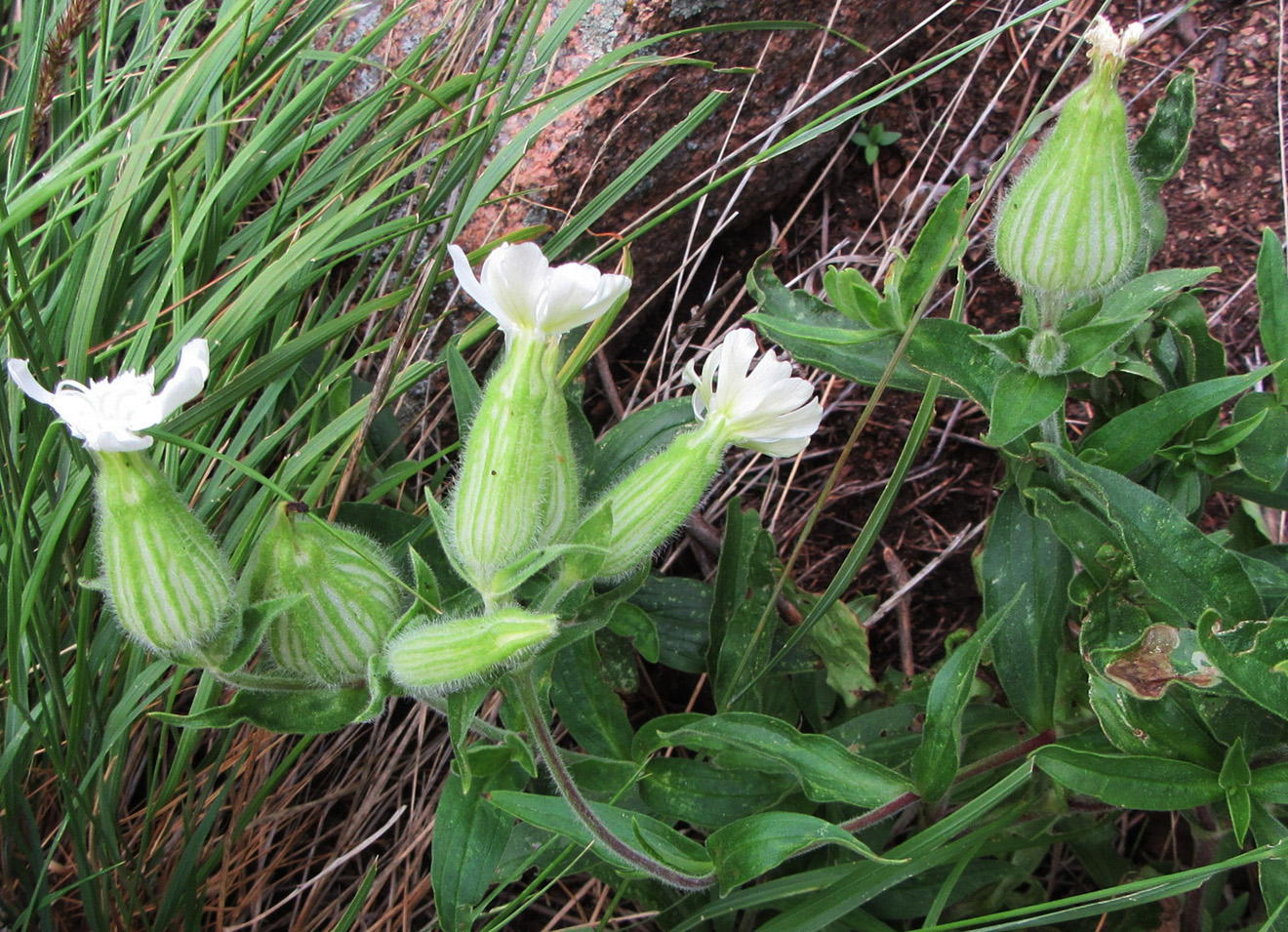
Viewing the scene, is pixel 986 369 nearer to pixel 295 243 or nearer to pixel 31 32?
pixel 295 243

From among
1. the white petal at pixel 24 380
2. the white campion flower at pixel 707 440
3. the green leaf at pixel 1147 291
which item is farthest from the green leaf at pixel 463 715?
the green leaf at pixel 1147 291

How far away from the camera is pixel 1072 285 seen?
1.67 metres

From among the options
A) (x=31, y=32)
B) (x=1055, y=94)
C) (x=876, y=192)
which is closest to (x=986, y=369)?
(x=876, y=192)

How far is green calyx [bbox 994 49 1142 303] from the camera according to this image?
1.58 metres

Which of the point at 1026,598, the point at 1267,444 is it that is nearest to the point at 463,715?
the point at 1026,598

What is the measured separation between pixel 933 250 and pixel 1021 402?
302 mm

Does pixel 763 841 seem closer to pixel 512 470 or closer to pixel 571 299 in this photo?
pixel 512 470

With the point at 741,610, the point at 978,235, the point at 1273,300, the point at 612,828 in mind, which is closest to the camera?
the point at 612,828

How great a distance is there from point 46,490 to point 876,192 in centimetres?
214

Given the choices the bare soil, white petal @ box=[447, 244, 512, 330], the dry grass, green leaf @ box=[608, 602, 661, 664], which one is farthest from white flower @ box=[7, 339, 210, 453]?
the bare soil

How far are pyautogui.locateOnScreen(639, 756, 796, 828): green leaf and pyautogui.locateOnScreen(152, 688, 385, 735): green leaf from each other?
557 millimetres

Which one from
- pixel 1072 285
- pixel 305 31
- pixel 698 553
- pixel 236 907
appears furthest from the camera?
pixel 698 553

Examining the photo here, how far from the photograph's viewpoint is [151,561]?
144 cm

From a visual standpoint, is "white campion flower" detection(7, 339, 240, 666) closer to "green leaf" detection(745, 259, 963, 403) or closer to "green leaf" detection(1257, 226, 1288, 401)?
"green leaf" detection(745, 259, 963, 403)
